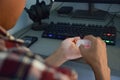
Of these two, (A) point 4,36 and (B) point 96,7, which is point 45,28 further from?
(A) point 4,36

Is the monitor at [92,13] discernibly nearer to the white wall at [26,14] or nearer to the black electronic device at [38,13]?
the white wall at [26,14]

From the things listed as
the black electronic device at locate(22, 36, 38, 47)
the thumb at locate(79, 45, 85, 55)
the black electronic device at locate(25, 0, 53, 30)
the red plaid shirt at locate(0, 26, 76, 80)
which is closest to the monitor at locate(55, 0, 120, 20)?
the black electronic device at locate(25, 0, 53, 30)

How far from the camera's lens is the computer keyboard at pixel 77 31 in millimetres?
1086

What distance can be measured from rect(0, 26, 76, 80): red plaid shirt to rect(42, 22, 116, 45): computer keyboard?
27.5 inches

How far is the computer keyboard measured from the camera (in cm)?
109

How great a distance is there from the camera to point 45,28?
49.5 inches

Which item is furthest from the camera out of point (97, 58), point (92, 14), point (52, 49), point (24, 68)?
point (92, 14)

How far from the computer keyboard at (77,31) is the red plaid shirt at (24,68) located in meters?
0.70

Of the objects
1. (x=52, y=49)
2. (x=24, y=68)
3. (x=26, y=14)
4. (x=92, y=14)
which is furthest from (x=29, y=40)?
(x=24, y=68)

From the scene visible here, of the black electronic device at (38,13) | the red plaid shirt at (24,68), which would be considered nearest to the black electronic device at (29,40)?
the black electronic device at (38,13)

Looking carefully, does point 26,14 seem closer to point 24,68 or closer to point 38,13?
point 38,13

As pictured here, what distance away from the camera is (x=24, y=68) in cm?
38

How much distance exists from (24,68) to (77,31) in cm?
78

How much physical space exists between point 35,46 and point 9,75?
0.72 m
